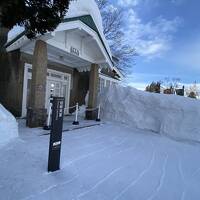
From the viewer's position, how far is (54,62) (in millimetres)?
13070

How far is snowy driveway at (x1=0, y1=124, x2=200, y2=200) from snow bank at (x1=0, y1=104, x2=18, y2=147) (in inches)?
7.7

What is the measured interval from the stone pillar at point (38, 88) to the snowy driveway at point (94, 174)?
1.77m

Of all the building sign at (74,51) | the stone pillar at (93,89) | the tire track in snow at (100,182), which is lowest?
the tire track in snow at (100,182)

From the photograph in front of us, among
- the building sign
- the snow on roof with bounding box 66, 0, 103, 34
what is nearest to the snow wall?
the building sign

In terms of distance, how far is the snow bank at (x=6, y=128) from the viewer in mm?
5508

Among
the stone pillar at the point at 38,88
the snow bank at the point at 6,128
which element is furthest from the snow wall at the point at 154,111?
the snow bank at the point at 6,128

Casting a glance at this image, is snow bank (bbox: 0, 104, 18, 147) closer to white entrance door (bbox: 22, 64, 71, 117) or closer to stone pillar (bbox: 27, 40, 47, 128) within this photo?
stone pillar (bbox: 27, 40, 47, 128)

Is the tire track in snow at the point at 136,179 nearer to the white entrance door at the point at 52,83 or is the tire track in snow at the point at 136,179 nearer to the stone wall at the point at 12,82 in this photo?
the white entrance door at the point at 52,83

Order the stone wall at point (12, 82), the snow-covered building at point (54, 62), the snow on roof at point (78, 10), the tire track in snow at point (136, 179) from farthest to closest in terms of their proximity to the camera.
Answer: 1. the stone wall at point (12, 82)
2. the snow on roof at point (78, 10)
3. the snow-covered building at point (54, 62)
4. the tire track in snow at point (136, 179)

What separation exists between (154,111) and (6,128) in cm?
802

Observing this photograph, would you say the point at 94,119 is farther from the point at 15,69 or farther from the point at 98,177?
the point at 98,177

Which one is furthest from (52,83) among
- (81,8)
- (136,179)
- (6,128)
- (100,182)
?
(100,182)

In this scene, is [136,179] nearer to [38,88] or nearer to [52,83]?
[38,88]

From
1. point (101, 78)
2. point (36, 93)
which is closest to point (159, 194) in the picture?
point (36, 93)
